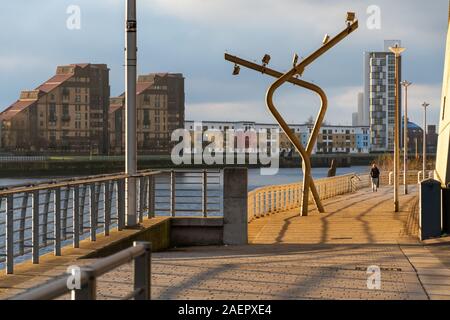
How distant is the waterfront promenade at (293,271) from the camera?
8.59 meters

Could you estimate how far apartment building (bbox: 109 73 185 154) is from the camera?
502 feet

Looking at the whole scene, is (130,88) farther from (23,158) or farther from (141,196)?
(23,158)

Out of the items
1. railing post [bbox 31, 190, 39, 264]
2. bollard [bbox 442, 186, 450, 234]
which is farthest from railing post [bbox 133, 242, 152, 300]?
bollard [bbox 442, 186, 450, 234]

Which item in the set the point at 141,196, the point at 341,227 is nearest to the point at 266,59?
the point at 341,227

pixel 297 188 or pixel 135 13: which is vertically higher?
pixel 135 13

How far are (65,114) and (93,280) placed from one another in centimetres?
14686

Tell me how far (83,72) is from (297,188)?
121659 mm

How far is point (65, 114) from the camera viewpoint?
484 ft

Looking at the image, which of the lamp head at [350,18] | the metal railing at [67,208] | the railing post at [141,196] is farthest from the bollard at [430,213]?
the lamp head at [350,18]

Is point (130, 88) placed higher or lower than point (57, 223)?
higher

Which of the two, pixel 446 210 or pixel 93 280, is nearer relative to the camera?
pixel 93 280
